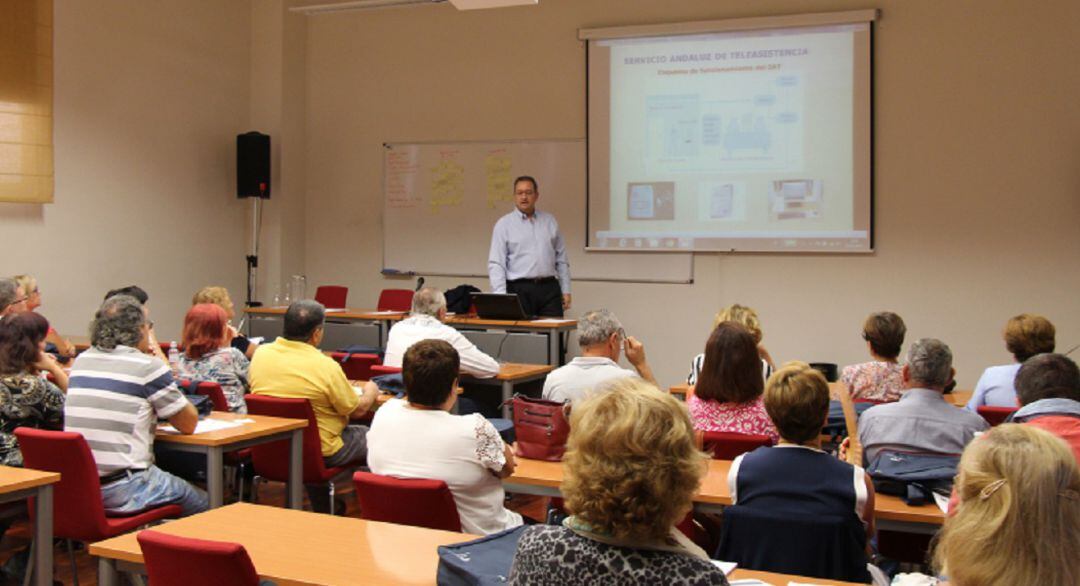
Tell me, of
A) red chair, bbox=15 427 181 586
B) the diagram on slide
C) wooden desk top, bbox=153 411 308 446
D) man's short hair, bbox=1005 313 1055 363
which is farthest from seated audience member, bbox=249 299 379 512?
the diagram on slide

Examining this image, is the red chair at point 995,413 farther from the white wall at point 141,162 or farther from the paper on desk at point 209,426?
the white wall at point 141,162

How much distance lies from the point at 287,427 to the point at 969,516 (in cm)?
322

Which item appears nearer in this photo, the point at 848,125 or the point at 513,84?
the point at 848,125

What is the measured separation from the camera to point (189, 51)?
9.42m

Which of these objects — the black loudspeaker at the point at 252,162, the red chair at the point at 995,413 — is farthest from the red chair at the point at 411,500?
the black loudspeaker at the point at 252,162

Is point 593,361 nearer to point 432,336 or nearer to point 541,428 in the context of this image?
point 541,428

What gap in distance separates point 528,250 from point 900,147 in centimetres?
313

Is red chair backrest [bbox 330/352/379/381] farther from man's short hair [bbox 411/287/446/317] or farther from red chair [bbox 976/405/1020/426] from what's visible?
red chair [bbox 976/405/1020/426]

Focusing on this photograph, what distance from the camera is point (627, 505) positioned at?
5.70 feet

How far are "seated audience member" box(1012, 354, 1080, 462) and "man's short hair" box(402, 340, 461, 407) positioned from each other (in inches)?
72.1

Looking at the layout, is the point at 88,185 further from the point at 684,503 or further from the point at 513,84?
the point at 684,503

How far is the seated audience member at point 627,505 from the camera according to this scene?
1.74 meters

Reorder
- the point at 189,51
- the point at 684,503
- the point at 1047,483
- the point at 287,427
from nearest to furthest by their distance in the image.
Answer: the point at 1047,483 → the point at 684,503 → the point at 287,427 → the point at 189,51

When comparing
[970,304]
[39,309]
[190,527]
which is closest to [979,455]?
[190,527]
